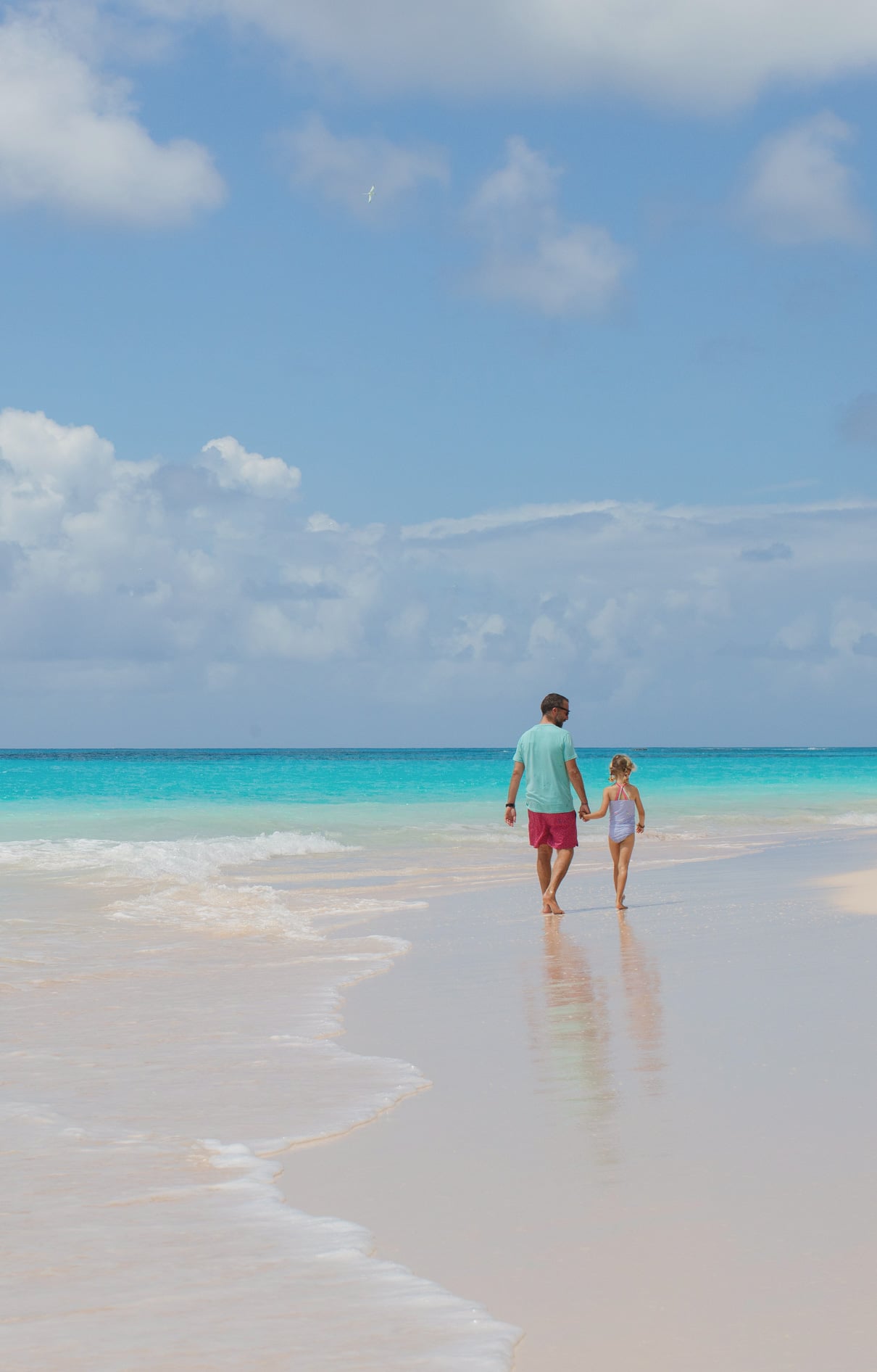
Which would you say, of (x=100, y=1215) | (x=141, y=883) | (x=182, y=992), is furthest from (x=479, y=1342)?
(x=141, y=883)

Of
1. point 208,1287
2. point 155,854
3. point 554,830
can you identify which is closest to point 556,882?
point 554,830

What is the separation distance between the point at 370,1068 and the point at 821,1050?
6.02 feet

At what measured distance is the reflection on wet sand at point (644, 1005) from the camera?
4969mm

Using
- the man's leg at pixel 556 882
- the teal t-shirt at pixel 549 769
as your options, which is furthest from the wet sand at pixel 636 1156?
the teal t-shirt at pixel 549 769

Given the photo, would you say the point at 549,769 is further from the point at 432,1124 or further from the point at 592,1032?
the point at 432,1124

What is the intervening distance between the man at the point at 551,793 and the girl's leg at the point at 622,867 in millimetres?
482

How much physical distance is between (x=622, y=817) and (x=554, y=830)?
2.32 feet

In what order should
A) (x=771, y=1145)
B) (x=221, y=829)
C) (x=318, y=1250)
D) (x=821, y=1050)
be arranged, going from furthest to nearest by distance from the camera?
1. (x=221, y=829)
2. (x=821, y=1050)
3. (x=771, y=1145)
4. (x=318, y=1250)

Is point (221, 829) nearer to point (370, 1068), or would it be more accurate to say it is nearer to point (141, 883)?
point (141, 883)

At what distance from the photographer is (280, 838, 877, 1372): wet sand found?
2752mm

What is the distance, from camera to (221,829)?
26156 millimetres

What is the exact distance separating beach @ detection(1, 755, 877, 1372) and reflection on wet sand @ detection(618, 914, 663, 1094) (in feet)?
0.11

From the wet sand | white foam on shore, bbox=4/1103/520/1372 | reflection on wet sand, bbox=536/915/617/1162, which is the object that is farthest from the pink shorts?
white foam on shore, bbox=4/1103/520/1372

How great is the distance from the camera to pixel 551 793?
10633mm
